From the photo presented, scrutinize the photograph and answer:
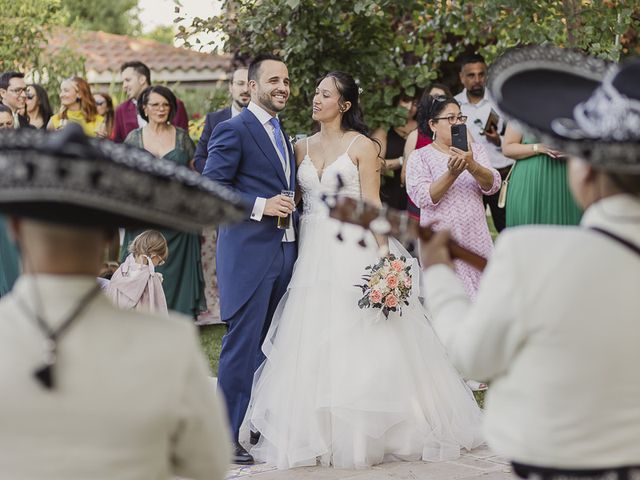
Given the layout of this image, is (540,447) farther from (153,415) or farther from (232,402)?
(232,402)

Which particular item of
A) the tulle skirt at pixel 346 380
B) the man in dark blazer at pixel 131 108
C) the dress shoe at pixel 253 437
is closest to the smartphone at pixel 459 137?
the tulle skirt at pixel 346 380

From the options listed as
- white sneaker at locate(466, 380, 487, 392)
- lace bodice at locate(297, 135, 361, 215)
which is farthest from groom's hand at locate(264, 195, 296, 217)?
white sneaker at locate(466, 380, 487, 392)

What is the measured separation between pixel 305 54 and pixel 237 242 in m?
2.88

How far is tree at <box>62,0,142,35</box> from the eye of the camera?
3650 cm

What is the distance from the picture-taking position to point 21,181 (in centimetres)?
213

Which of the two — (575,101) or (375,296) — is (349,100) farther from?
(575,101)

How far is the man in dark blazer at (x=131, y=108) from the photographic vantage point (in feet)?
33.0

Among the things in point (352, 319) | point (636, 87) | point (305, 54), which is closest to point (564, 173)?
point (352, 319)

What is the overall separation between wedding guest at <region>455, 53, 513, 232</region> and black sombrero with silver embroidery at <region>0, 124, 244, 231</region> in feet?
21.8

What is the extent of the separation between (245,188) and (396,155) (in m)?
3.20

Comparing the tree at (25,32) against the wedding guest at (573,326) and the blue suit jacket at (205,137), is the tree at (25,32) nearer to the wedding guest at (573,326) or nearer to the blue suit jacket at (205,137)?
the blue suit jacket at (205,137)

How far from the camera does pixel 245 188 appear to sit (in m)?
6.29

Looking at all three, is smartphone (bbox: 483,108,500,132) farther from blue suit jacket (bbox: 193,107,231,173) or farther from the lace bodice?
the lace bodice

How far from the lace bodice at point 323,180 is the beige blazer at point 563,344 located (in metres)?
3.85
